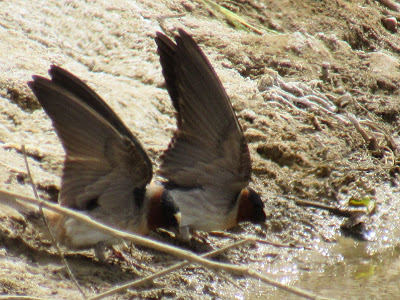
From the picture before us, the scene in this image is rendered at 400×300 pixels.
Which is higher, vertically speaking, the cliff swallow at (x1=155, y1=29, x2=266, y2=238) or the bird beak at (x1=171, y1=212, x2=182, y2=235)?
the cliff swallow at (x1=155, y1=29, x2=266, y2=238)

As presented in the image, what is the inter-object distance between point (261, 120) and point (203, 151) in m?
1.33

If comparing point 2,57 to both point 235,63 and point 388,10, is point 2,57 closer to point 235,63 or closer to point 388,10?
point 235,63

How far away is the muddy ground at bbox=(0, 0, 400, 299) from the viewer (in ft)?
13.7

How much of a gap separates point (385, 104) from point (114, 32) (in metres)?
2.51

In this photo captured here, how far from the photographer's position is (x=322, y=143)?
5.74m

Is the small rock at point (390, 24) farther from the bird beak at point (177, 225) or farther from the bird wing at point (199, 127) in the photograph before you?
the bird beak at point (177, 225)

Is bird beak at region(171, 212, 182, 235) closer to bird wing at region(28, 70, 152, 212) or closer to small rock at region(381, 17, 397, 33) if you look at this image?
bird wing at region(28, 70, 152, 212)

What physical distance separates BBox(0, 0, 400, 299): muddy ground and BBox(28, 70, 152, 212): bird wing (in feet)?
1.24

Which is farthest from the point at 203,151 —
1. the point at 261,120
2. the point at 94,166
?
the point at 261,120

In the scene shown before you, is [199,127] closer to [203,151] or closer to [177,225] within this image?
[203,151]

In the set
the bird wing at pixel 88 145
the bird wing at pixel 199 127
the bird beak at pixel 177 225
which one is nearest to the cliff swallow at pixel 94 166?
the bird wing at pixel 88 145

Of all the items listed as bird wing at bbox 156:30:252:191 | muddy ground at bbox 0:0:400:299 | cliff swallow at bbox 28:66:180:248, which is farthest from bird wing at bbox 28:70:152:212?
bird wing at bbox 156:30:252:191

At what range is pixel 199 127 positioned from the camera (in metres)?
4.38

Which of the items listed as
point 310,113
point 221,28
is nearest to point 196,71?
point 310,113
